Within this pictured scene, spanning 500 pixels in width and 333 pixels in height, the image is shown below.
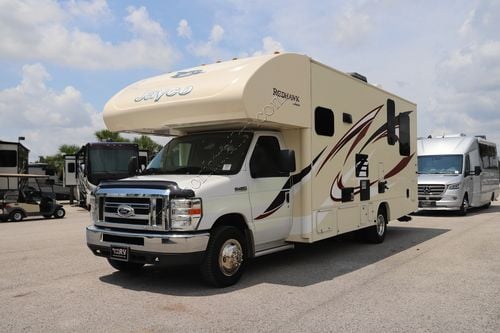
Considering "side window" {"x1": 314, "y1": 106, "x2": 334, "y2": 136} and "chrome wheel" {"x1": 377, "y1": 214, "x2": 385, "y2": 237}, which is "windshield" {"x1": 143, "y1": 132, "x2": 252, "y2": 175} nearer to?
"side window" {"x1": 314, "y1": 106, "x2": 334, "y2": 136}

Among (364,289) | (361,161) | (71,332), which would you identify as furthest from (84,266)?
(361,161)

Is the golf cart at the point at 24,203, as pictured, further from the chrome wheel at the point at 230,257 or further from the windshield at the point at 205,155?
the chrome wheel at the point at 230,257

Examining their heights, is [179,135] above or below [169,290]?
above

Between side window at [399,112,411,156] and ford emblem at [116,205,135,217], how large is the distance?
746 cm

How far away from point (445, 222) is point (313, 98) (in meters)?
9.27

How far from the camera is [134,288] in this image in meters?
6.75

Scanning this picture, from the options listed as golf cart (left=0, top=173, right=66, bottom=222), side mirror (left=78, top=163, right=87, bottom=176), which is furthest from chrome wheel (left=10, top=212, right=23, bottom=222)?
side mirror (left=78, top=163, right=87, bottom=176)

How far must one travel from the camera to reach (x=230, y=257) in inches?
267

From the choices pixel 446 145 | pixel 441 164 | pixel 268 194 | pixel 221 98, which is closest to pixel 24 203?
pixel 268 194

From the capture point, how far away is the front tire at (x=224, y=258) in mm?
6480

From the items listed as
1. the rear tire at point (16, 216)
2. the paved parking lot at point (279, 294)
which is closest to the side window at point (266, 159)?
the paved parking lot at point (279, 294)

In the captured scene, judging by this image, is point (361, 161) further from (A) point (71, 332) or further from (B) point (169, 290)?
(A) point (71, 332)

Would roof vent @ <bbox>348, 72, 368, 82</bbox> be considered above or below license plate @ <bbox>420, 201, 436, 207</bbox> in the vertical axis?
above

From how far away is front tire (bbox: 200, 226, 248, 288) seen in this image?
6.48 metres
